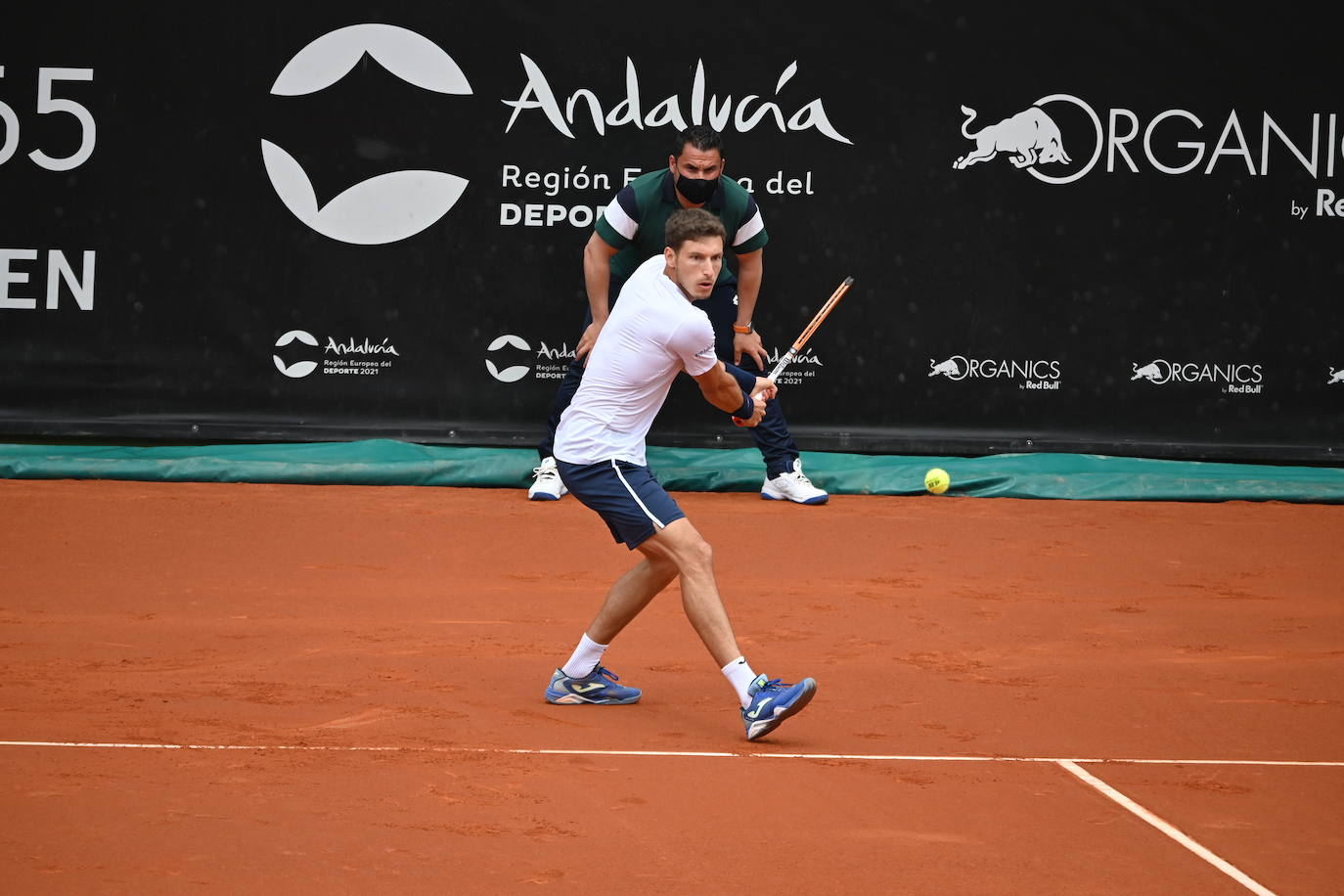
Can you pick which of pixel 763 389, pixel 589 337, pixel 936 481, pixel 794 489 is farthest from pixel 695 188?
pixel 763 389

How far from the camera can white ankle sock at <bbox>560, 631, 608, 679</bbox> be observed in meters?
4.68

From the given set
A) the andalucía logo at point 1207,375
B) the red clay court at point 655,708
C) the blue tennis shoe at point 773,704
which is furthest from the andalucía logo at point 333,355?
the blue tennis shoe at point 773,704

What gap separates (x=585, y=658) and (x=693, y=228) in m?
1.32

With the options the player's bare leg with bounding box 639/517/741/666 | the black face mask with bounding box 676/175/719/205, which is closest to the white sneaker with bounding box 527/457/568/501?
the black face mask with bounding box 676/175/719/205

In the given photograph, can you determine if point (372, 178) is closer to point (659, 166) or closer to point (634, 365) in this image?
point (659, 166)

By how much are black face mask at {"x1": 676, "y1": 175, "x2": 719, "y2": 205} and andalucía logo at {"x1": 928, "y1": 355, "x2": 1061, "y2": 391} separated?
2.42m

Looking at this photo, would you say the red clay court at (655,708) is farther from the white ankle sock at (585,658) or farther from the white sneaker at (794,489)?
the white sneaker at (794,489)

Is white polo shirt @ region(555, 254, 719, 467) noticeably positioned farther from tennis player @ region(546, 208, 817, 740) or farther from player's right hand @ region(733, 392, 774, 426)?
player's right hand @ region(733, 392, 774, 426)

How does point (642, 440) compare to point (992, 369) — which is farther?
point (992, 369)

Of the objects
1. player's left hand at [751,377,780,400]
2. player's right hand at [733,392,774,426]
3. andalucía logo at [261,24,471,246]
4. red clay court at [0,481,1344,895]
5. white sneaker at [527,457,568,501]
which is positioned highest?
andalucía logo at [261,24,471,246]

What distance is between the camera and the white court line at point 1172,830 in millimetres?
3275

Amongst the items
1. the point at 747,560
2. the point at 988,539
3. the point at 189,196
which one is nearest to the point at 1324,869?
the point at 747,560

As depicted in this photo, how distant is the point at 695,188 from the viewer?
755 centimetres

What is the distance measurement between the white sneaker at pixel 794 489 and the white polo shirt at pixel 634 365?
12.6ft
